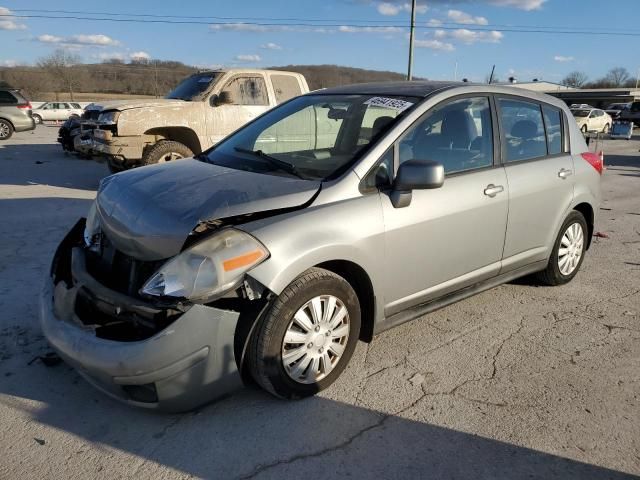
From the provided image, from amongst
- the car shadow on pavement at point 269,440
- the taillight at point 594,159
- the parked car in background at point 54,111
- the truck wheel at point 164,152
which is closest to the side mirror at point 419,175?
the car shadow on pavement at point 269,440

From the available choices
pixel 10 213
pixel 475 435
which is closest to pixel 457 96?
pixel 475 435

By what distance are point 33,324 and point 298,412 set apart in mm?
2162

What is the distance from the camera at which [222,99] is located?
8984 millimetres

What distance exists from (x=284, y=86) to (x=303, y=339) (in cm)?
764

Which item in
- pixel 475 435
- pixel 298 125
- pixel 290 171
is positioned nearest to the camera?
pixel 475 435

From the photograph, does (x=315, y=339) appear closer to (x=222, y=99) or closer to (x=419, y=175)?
(x=419, y=175)

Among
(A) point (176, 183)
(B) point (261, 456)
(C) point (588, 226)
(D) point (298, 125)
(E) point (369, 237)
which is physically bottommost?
(B) point (261, 456)

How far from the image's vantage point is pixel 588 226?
198 inches

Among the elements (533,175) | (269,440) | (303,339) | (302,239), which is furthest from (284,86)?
(269,440)

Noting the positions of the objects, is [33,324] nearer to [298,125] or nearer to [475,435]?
[298,125]

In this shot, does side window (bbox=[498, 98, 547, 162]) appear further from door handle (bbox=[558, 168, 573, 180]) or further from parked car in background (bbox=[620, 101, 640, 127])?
parked car in background (bbox=[620, 101, 640, 127])

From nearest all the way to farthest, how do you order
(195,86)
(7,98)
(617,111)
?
1. (195,86)
2. (7,98)
3. (617,111)

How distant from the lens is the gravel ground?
2.54 metres

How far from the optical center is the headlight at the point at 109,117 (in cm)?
864
